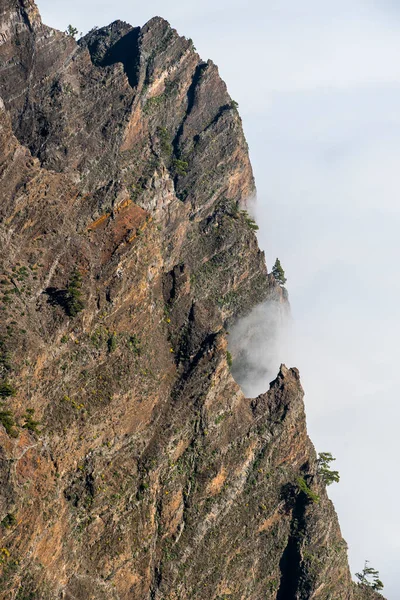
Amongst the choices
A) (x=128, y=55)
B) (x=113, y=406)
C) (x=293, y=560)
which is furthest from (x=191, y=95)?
(x=293, y=560)

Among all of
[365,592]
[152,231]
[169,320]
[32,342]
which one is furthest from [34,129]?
[365,592]

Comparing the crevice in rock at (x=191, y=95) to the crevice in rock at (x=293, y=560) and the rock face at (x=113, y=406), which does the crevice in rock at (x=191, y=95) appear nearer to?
the rock face at (x=113, y=406)

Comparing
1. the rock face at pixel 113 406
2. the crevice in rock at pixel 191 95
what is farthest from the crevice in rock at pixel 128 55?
the rock face at pixel 113 406

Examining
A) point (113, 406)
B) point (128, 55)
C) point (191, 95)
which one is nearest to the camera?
point (113, 406)

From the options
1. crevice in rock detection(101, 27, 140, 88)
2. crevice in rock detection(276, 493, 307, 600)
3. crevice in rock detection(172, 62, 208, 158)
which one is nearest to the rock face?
crevice in rock detection(276, 493, 307, 600)

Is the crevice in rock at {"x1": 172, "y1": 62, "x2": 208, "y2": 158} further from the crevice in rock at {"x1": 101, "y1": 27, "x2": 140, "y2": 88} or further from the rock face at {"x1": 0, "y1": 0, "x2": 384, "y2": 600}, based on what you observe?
the rock face at {"x1": 0, "y1": 0, "x2": 384, "y2": 600}

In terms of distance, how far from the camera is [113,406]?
11044 cm

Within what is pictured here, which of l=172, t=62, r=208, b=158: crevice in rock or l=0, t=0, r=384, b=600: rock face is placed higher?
l=172, t=62, r=208, b=158: crevice in rock

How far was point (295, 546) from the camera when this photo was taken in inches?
4936

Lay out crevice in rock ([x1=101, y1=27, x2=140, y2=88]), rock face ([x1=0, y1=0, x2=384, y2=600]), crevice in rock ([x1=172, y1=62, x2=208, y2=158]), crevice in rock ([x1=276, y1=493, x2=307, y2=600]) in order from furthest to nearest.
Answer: crevice in rock ([x1=172, y1=62, x2=208, y2=158])
crevice in rock ([x1=101, y1=27, x2=140, y2=88])
crevice in rock ([x1=276, y1=493, x2=307, y2=600])
rock face ([x1=0, y1=0, x2=384, y2=600])

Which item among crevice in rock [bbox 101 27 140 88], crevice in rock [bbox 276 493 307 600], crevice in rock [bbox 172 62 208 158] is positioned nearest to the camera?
crevice in rock [bbox 276 493 307 600]

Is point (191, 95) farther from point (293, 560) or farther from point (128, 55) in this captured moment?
point (293, 560)

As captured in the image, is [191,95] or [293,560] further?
[191,95]

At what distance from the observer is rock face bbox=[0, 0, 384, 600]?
332ft
